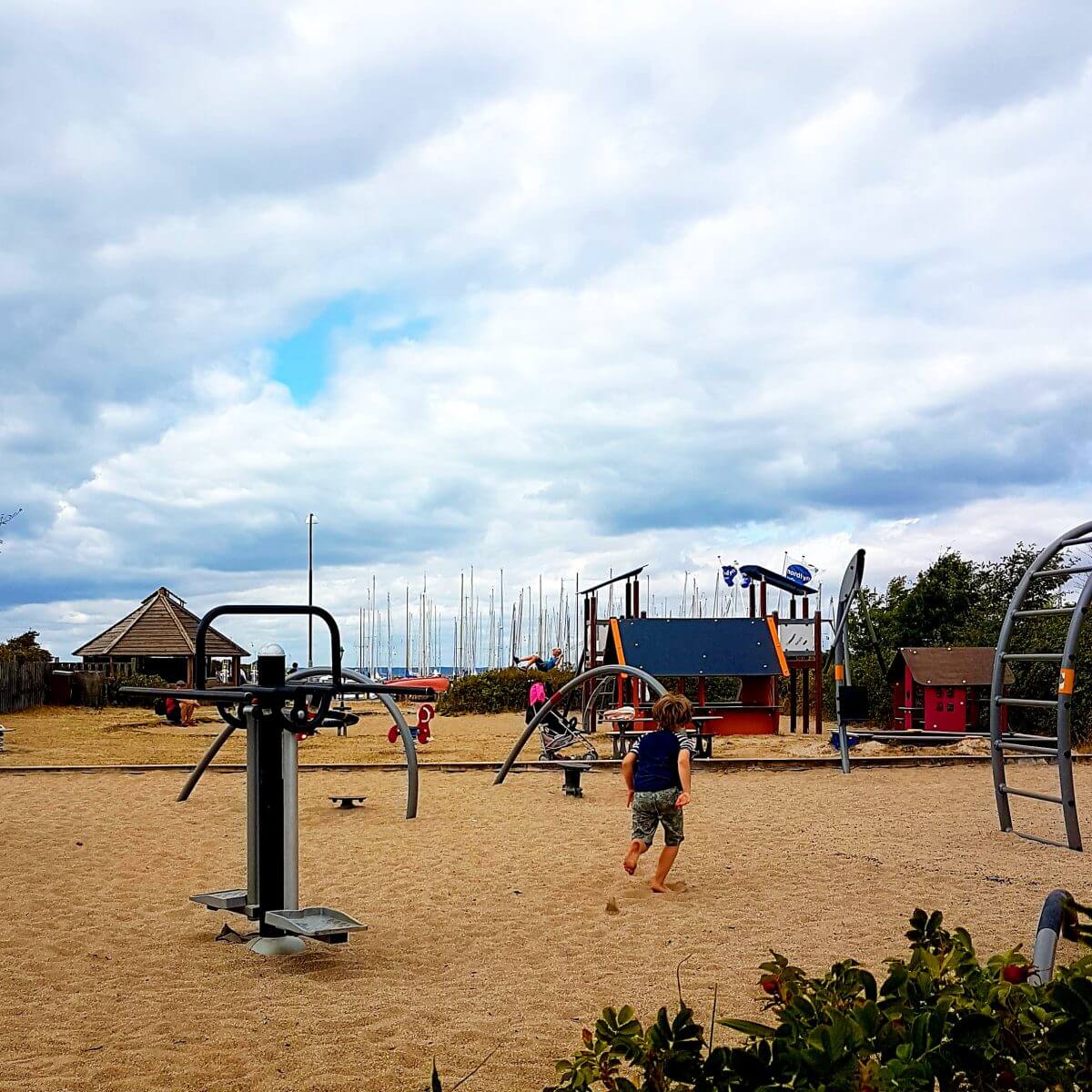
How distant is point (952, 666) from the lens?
19.8 m

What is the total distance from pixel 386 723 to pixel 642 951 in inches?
874

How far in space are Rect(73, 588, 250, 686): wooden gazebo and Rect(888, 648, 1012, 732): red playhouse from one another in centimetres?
2383

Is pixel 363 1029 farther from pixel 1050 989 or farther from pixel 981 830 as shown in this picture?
pixel 981 830

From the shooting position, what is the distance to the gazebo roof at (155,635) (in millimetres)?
38688

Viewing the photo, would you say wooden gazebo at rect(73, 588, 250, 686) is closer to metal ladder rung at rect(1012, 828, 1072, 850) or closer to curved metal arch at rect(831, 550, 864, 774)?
curved metal arch at rect(831, 550, 864, 774)

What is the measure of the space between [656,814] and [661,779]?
24cm

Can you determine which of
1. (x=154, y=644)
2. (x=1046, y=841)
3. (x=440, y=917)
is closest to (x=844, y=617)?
(x=1046, y=841)

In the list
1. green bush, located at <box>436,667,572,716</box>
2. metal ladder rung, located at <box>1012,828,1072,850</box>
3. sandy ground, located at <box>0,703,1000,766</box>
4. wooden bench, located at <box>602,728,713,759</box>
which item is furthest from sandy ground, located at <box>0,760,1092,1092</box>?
green bush, located at <box>436,667,572,716</box>

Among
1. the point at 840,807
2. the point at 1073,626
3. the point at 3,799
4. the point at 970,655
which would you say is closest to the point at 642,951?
the point at 1073,626

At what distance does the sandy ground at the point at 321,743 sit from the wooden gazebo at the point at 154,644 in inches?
379

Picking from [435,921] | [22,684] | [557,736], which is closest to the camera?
[435,921]

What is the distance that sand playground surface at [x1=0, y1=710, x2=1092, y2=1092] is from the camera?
4.39 m

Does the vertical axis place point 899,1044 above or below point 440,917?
above

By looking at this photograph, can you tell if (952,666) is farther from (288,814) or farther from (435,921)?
(288,814)
